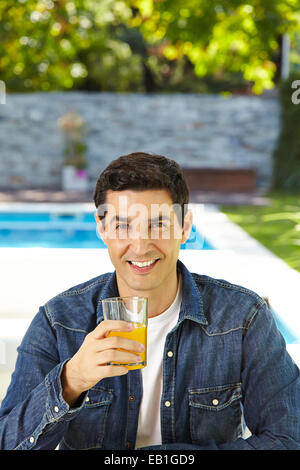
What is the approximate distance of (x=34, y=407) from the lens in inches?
43.5

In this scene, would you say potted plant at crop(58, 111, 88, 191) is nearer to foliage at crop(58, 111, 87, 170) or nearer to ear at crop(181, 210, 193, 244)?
foliage at crop(58, 111, 87, 170)

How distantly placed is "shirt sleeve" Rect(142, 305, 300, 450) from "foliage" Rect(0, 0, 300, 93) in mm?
5707

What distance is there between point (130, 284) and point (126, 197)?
0.17 metres

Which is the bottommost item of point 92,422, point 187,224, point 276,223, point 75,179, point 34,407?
point 75,179

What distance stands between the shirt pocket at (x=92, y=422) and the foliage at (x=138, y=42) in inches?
228

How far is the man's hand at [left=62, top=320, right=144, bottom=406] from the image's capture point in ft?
3.25

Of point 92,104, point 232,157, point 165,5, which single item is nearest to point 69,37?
point 92,104

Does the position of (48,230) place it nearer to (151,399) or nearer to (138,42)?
(151,399)

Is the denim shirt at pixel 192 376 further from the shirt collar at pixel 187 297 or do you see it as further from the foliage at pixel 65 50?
the foliage at pixel 65 50

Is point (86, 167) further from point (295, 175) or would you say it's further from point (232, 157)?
point (295, 175)

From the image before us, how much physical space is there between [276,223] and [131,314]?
19.3ft

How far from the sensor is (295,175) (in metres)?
9.68

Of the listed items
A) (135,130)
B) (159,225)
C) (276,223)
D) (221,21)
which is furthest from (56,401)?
(135,130)

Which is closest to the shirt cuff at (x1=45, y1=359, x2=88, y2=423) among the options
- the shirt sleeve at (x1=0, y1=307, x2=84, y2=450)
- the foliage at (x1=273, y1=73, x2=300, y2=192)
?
the shirt sleeve at (x1=0, y1=307, x2=84, y2=450)
